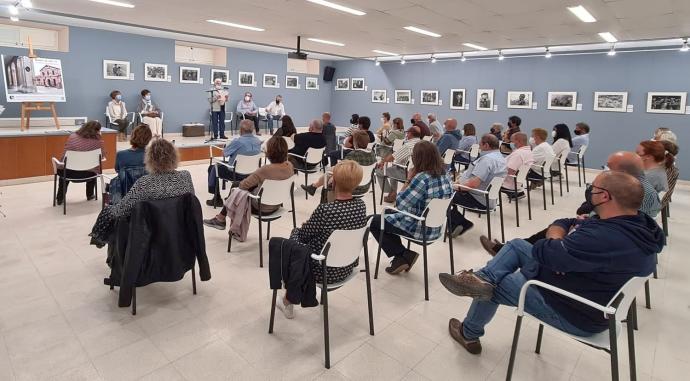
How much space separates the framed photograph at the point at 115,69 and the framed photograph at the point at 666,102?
13413 millimetres

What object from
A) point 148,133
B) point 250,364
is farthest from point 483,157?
point 148,133

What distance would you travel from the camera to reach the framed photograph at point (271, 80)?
1477cm

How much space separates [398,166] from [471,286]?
12.1 feet

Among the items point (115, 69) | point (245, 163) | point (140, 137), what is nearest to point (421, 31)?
point (245, 163)

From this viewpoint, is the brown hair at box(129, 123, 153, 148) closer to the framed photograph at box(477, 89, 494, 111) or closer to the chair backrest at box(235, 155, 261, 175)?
the chair backrest at box(235, 155, 261, 175)

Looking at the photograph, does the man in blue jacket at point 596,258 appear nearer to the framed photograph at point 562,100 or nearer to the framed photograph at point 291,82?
the framed photograph at point 562,100

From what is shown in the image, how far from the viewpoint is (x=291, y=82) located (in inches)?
618

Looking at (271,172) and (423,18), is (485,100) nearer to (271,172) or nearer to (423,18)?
(423,18)

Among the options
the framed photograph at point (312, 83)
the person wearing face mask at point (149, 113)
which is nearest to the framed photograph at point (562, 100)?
the framed photograph at point (312, 83)

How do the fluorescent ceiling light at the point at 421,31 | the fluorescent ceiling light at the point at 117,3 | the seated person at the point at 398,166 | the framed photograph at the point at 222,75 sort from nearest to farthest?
the seated person at the point at 398,166 < the fluorescent ceiling light at the point at 117,3 < the fluorescent ceiling light at the point at 421,31 < the framed photograph at the point at 222,75

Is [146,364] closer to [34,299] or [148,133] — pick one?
[34,299]

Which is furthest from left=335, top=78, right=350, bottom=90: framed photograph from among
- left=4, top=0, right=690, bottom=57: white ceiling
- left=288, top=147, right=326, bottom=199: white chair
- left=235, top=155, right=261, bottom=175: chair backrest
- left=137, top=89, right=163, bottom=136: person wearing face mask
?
left=235, top=155, right=261, bottom=175: chair backrest

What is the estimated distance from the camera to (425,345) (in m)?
2.73

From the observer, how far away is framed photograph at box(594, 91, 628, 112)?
10047 millimetres
